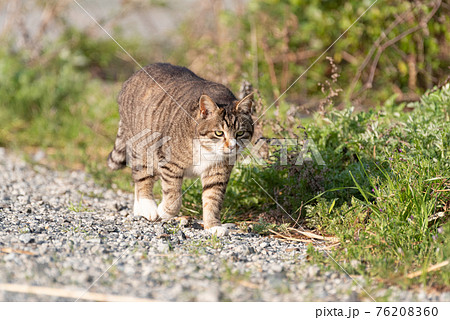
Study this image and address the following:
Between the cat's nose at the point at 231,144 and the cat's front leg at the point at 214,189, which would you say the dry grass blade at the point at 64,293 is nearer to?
the cat's front leg at the point at 214,189

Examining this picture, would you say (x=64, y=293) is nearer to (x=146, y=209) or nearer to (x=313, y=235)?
(x=146, y=209)

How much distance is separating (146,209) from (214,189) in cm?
63

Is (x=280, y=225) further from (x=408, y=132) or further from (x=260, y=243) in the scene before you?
(x=408, y=132)

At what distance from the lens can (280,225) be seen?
4.12m

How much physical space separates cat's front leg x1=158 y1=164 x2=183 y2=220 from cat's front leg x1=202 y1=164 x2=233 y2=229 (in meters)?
0.21

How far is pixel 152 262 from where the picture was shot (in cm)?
320

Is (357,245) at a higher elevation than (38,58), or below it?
below

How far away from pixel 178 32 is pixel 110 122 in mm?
3097

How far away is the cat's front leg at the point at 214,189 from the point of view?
169 inches

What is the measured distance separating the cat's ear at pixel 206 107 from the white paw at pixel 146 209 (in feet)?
2.97

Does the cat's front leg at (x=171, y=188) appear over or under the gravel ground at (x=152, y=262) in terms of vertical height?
over

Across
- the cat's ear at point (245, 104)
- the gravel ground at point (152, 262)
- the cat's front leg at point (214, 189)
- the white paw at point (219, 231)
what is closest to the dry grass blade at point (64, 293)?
the gravel ground at point (152, 262)

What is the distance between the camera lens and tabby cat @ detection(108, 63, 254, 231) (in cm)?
423

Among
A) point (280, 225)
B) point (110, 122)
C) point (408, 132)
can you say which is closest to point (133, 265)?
point (280, 225)
